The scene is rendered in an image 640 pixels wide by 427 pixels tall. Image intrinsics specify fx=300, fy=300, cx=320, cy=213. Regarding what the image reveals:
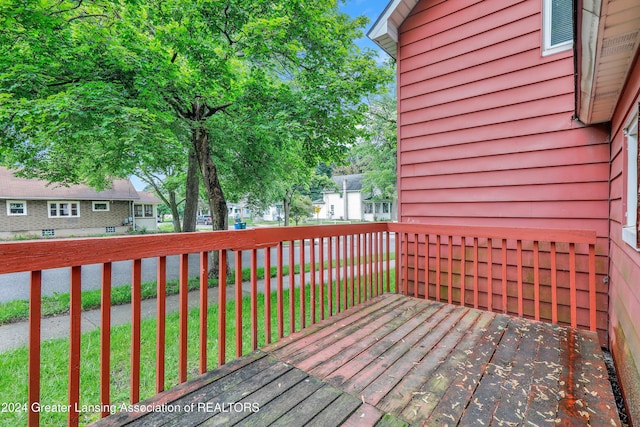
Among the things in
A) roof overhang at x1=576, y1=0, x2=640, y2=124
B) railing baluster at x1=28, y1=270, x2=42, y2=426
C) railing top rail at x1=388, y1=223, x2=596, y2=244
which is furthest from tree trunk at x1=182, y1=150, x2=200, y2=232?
roof overhang at x1=576, y1=0, x2=640, y2=124

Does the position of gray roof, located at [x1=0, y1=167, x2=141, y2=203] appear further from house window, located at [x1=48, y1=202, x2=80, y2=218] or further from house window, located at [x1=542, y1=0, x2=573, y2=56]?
house window, located at [x1=542, y1=0, x2=573, y2=56]

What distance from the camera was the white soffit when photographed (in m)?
3.83

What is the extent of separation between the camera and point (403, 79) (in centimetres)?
407

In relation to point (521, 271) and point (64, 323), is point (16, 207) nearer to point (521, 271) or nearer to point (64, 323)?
point (64, 323)

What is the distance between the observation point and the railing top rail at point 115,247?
47.0 inches

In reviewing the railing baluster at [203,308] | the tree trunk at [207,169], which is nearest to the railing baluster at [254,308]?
the railing baluster at [203,308]

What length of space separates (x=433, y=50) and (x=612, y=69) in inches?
97.0

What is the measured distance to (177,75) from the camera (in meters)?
4.43

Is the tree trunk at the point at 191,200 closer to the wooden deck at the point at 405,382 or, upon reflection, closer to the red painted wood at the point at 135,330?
the red painted wood at the point at 135,330

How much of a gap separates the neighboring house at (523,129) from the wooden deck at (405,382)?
37 centimetres

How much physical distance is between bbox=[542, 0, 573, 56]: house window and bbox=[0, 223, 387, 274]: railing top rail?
128 inches

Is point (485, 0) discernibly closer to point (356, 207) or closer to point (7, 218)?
point (7, 218)

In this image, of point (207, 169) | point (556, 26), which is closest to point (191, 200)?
point (207, 169)

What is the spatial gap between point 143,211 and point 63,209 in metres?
4.56
